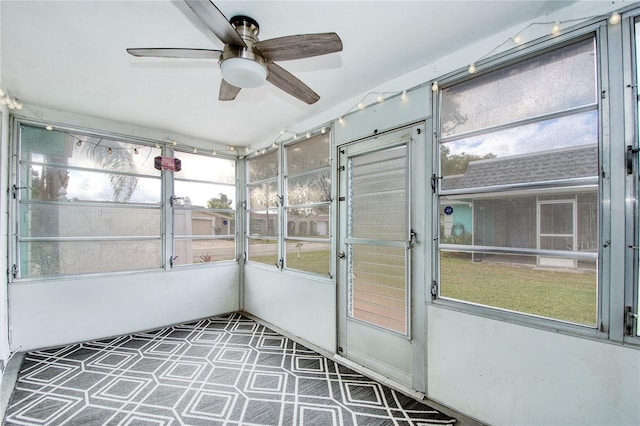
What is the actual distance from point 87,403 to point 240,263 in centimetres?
255

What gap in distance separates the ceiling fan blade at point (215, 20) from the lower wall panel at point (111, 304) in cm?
339

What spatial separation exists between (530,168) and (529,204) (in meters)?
0.24

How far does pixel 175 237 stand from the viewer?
13.3ft

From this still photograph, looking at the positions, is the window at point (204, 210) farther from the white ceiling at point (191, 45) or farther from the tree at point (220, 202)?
the white ceiling at point (191, 45)

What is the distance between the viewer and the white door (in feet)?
8.04

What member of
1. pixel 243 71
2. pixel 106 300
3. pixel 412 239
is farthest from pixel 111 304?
pixel 412 239

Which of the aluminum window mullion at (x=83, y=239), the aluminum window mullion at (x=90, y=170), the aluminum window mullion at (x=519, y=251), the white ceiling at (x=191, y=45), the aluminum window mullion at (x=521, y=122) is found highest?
the white ceiling at (x=191, y=45)

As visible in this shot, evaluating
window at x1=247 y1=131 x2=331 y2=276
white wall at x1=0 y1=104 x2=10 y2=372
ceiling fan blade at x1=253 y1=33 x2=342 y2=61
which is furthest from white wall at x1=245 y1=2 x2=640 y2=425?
white wall at x1=0 y1=104 x2=10 y2=372

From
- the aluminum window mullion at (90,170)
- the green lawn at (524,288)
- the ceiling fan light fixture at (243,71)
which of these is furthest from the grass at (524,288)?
the aluminum window mullion at (90,170)

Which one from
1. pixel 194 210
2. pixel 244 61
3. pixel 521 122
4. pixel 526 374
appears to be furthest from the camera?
pixel 194 210

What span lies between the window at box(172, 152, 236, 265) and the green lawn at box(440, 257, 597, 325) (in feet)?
11.2

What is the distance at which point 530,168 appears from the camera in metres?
1.84

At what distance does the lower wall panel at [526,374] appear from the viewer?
4.92 feet

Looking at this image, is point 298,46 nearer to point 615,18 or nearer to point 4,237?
point 615,18
